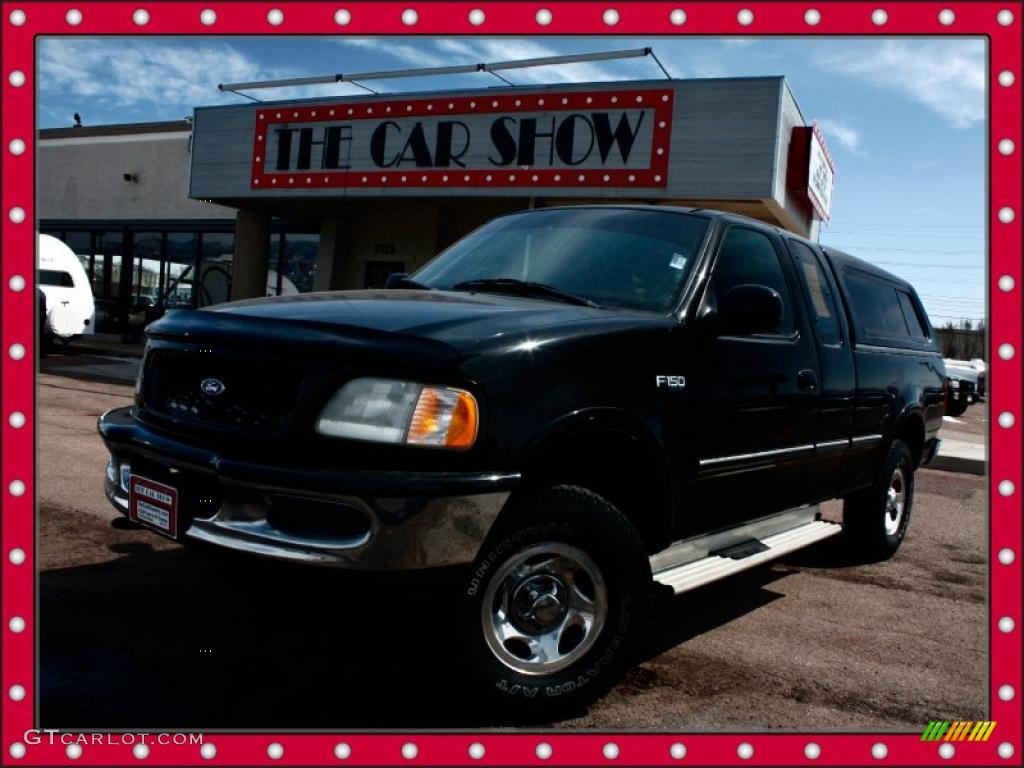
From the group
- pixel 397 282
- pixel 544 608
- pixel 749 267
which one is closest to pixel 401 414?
pixel 544 608

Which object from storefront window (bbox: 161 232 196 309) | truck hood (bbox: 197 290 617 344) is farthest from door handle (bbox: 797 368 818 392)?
storefront window (bbox: 161 232 196 309)

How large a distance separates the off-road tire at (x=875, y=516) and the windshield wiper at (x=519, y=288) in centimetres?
280

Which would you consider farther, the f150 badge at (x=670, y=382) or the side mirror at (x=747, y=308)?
the side mirror at (x=747, y=308)

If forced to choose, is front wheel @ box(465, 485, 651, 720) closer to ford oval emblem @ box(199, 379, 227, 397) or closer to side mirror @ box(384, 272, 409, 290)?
ford oval emblem @ box(199, 379, 227, 397)

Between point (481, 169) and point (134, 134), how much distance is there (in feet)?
46.4

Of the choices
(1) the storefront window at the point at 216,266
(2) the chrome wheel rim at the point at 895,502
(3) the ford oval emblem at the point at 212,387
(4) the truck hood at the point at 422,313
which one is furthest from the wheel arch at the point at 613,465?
(1) the storefront window at the point at 216,266

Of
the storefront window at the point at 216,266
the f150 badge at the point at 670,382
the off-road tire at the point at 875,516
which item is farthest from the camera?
the storefront window at the point at 216,266

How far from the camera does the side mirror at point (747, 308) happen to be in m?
3.43

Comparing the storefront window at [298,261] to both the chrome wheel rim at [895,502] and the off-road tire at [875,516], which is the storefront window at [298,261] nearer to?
the chrome wheel rim at [895,502]

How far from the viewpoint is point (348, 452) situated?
246cm

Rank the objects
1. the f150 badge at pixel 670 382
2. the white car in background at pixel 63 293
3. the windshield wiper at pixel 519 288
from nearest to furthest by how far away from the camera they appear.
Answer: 1. the f150 badge at pixel 670 382
2. the windshield wiper at pixel 519 288
3. the white car in background at pixel 63 293

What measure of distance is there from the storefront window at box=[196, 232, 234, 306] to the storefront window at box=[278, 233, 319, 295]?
7.26 ft

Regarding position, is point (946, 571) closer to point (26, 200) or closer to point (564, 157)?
point (26, 200)

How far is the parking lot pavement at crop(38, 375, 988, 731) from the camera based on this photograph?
2691 millimetres
